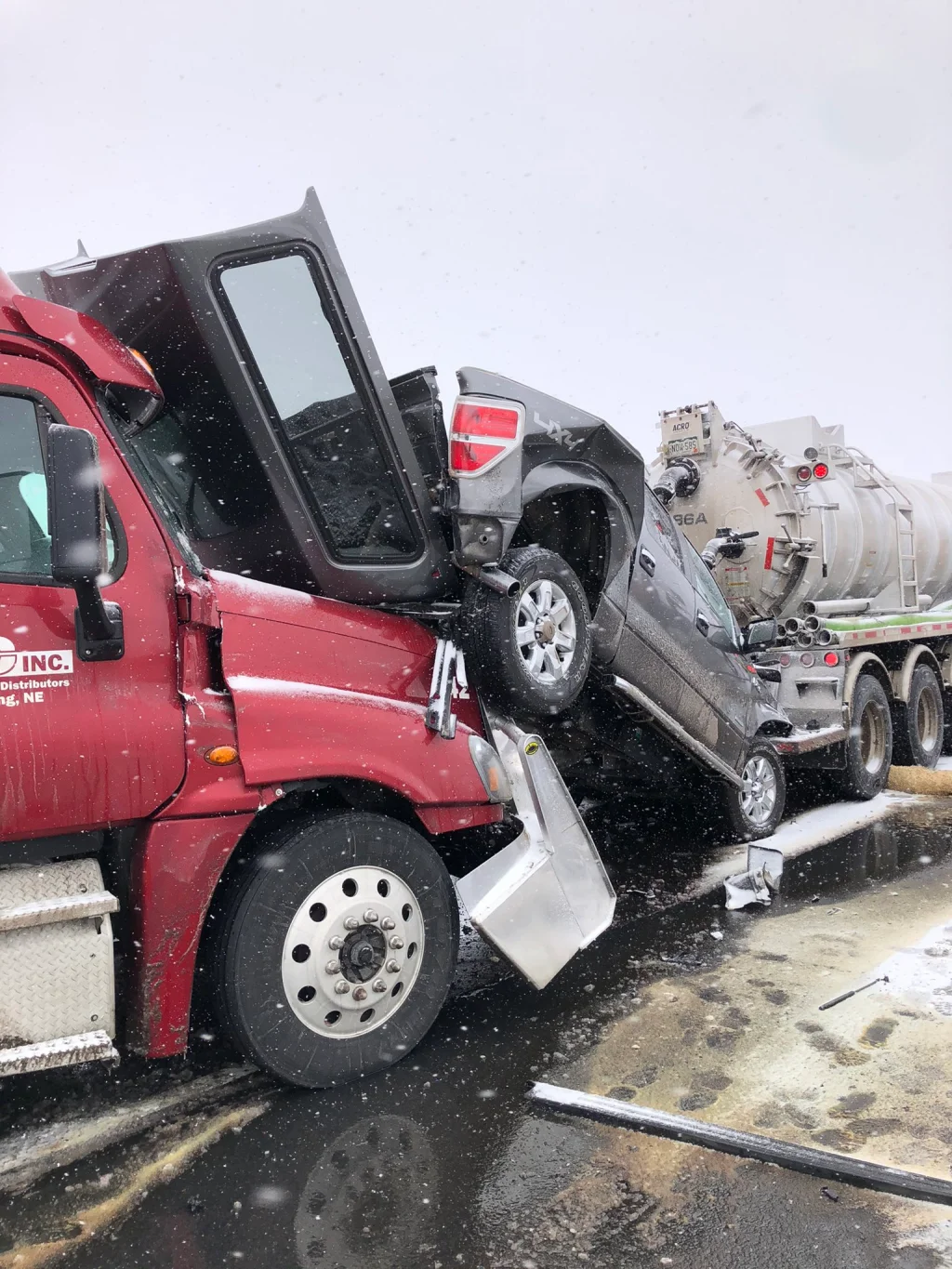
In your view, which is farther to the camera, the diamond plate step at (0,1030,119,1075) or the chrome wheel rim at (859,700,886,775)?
the chrome wheel rim at (859,700,886,775)

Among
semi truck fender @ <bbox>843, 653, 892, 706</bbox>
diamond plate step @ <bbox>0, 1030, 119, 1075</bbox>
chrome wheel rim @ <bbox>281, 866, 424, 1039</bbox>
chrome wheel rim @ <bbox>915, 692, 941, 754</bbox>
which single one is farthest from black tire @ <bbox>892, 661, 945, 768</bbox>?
diamond plate step @ <bbox>0, 1030, 119, 1075</bbox>

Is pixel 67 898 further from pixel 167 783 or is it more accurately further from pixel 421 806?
pixel 421 806

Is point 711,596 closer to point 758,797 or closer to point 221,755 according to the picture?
point 758,797

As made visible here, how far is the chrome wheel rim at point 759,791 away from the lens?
20.9 ft

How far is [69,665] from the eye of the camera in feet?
9.07

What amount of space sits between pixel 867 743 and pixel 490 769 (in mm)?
5690

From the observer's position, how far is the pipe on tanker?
8.30m

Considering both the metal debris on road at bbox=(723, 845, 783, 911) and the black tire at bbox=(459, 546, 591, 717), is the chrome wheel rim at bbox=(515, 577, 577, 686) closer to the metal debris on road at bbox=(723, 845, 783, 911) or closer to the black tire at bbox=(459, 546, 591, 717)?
the black tire at bbox=(459, 546, 591, 717)

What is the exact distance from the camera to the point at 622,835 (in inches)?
280

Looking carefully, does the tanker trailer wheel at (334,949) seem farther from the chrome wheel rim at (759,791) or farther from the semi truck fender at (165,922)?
the chrome wheel rim at (759,791)

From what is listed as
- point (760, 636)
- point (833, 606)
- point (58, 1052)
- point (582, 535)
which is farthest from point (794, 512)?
point (58, 1052)

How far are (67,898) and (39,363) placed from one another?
1.52 m

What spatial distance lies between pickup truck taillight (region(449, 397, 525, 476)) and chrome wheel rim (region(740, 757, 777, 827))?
3.31 metres

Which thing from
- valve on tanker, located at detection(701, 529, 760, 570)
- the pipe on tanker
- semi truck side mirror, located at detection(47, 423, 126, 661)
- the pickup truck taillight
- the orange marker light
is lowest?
the pipe on tanker
